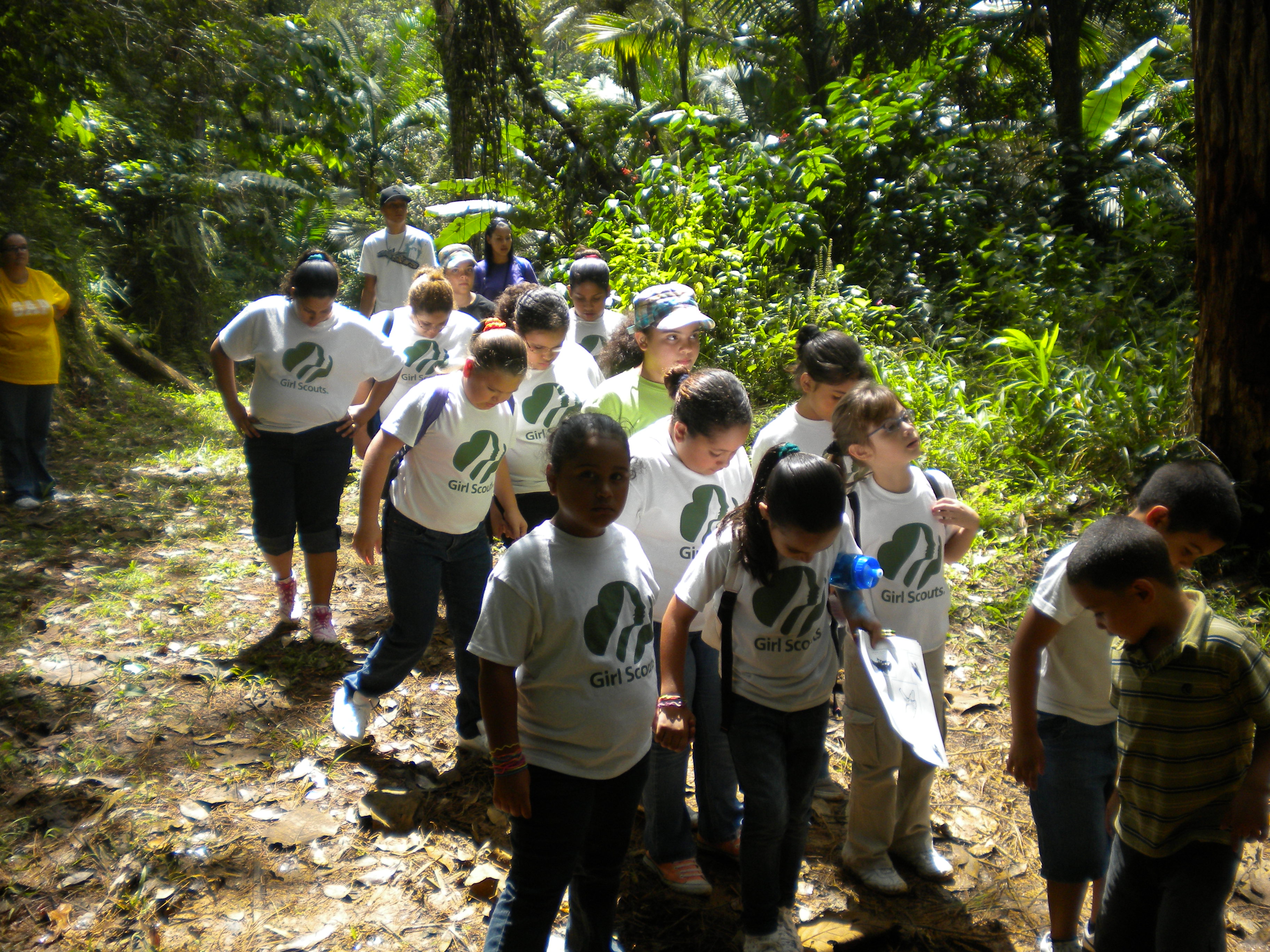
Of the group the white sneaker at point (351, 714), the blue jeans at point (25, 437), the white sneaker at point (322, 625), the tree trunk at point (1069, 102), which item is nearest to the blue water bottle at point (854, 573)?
the white sneaker at point (351, 714)

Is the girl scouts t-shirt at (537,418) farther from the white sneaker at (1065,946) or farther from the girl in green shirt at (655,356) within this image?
the white sneaker at (1065,946)

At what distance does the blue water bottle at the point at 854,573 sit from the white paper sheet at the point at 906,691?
145 millimetres

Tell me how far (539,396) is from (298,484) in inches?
57.0

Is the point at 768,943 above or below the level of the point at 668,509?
below

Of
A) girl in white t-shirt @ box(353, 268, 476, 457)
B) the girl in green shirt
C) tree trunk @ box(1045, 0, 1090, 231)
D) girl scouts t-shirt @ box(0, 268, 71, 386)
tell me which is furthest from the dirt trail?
tree trunk @ box(1045, 0, 1090, 231)

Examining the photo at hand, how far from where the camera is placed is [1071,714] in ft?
8.28

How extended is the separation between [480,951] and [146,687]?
7.94 feet

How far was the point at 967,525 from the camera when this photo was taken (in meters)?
2.93

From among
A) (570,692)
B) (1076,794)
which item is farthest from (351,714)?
(1076,794)

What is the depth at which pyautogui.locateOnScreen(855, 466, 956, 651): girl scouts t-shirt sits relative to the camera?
295 centimetres

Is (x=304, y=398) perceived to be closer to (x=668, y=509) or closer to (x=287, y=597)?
(x=287, y=597)

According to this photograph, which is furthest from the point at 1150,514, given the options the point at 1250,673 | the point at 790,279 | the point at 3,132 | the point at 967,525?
the point at 3,132

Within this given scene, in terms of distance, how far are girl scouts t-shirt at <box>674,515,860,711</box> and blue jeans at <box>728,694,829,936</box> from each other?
0.05 metres

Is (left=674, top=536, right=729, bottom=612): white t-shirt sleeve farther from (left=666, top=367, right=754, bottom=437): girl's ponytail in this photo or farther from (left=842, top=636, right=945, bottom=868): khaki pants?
(left=842, top=636, right=945, bottom=868): khaki pants
